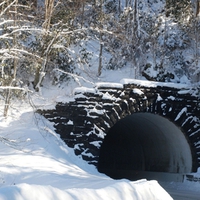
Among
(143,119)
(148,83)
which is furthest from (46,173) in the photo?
(143,119)

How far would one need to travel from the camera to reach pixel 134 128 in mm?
19828

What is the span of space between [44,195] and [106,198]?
123 centimetres

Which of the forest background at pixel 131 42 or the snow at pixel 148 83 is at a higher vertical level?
the forest background at pixel 131 42

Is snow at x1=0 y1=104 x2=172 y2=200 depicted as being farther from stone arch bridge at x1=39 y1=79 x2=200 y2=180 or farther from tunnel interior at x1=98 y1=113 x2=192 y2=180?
tunnel interior at x1=98 y1=113 x2=192 y2=180

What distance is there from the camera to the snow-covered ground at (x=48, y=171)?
4988 millimetres

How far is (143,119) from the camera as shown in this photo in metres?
17.9

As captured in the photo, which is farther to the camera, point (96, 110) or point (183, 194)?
point (96, 110)

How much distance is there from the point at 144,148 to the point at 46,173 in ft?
33.3

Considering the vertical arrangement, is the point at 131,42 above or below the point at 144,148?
above

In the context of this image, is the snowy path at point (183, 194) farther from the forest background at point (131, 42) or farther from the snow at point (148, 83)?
the forest background at point (131, 42)

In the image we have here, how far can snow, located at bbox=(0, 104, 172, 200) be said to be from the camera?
16.1ft

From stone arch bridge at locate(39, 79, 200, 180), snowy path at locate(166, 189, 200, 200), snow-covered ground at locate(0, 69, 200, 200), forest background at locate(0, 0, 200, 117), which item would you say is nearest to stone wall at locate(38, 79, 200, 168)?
stone arch bridge at locate(39, 79, 200, 180)

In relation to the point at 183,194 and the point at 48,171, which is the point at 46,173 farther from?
the point at 183,194

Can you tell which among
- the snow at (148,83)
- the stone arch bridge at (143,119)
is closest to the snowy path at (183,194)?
the stone arch bridge at (143,119)
